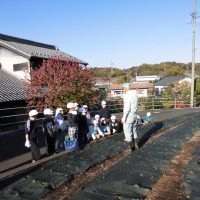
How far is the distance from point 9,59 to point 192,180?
2000cm

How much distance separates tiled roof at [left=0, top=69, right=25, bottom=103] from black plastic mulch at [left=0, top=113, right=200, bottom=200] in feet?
33.0

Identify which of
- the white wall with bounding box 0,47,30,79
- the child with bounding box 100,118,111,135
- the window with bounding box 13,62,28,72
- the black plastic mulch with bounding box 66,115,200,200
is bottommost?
the black plastic mulch with bounding box 66,115,200,200

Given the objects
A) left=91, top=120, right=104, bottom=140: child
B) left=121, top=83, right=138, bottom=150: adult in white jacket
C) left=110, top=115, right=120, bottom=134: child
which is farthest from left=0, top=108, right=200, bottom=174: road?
left=110, top=115, right=120, bottom=134: child

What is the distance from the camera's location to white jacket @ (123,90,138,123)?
832 cm

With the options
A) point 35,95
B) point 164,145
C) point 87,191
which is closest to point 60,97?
point 35,95

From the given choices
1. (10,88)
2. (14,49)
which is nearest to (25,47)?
(14,49)

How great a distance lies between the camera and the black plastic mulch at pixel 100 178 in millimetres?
5559

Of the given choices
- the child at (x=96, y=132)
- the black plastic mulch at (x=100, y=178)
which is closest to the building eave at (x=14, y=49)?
the child at (x=96, y=132)

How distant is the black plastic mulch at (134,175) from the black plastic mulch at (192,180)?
52 cm

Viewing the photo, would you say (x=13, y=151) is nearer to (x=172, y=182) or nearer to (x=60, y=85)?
(x=172, y=182)

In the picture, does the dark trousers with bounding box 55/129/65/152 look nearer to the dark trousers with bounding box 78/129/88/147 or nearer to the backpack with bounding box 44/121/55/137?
the backpack with bounding box 44/121/55/137

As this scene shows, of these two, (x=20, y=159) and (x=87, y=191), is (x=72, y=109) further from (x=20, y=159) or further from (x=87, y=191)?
(x=87, y=191)

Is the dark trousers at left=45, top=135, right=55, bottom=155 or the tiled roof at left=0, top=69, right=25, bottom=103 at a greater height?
the tiled roof at left=0, top=69, right=25, bottom=103

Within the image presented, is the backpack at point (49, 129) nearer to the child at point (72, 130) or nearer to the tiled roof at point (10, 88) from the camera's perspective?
the child at point (72, 130)
